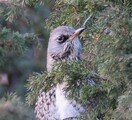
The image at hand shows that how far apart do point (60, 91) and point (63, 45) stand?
0.79m

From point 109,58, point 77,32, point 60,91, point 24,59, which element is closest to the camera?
point 109,58

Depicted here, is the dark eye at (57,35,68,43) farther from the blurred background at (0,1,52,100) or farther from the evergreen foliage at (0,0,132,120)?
the blurred background at (0,1,52,100)

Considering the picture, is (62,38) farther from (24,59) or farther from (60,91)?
(24,59)

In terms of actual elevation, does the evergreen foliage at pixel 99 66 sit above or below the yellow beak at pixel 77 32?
below

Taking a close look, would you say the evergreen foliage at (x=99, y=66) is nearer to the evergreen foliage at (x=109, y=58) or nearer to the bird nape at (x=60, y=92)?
the evergreen foliage at (x=109, y=58)

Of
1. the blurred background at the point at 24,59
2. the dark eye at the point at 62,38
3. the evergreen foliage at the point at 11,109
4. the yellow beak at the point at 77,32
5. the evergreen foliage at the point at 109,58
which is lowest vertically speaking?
the evergreen foliage at the point at 11,109

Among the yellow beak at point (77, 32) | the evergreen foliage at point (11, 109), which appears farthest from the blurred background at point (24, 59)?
the evergreen foliage at point (11, 109)

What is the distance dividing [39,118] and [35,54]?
22.4ft

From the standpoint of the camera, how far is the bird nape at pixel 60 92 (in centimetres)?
752

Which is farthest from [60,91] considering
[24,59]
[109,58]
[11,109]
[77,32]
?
[24,59]

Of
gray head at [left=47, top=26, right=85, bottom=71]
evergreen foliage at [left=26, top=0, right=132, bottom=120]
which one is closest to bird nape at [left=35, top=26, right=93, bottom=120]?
gray head at [left=47, top=26, right=85, bottom=71]

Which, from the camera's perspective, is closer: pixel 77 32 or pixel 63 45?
pixel 77 32

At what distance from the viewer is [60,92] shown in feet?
24.3

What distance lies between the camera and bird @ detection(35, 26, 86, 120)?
752 centimetres
